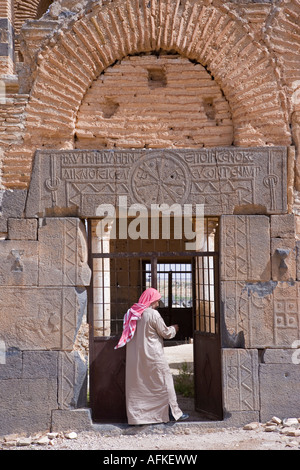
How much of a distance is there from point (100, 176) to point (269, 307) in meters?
2.35

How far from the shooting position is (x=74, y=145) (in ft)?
19.8

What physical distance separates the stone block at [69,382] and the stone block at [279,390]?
1.96 m

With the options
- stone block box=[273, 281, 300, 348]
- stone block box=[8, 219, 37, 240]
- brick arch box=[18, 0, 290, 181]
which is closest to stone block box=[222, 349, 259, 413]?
stone block box=[273, 281, 300, 348]

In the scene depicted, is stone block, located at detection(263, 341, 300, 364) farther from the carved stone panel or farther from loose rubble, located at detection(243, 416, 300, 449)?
the carved stone panel

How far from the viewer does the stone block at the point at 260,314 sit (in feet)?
18.6

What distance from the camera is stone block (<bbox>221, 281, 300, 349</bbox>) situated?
5.68 meters

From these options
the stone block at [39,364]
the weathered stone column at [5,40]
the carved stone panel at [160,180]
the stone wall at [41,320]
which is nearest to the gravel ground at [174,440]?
the stone wall at [41,320]

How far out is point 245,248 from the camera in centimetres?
577

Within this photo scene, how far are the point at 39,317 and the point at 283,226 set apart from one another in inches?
112

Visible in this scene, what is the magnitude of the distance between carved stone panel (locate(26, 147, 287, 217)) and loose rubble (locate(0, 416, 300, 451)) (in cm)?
230

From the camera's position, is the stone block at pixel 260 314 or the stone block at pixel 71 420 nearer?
the stone block at pixel 71 420

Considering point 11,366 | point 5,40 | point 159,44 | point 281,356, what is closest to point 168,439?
point 281,356

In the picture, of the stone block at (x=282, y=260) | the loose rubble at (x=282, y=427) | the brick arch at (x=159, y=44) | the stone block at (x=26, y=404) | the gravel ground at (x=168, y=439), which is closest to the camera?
the gravel ground at (x=168, y=439)

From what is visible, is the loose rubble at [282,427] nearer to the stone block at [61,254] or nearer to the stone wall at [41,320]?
the stone wall at [41,320]
